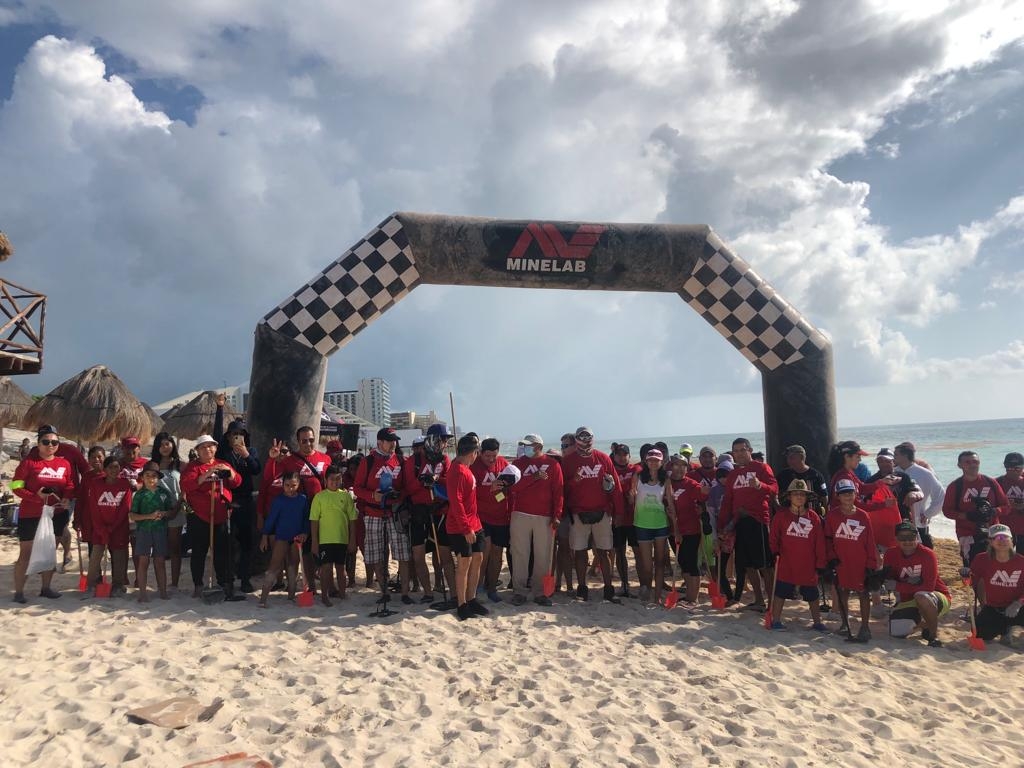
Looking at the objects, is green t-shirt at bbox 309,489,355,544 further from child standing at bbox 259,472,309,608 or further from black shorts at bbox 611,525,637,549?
black shorts at bbox 611,525,637,549

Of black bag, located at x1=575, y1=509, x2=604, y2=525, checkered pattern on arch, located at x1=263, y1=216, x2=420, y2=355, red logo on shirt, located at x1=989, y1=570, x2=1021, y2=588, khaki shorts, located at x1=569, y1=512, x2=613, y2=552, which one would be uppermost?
checkered pattern on arch, located at x1=263, y1=216, x2=420, y2=355

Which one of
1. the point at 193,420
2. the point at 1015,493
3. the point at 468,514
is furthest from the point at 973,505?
the point at 193,420

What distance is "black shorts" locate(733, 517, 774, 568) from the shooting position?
6.35 meters

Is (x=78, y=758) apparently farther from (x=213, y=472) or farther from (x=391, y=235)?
(x=391, y=235)

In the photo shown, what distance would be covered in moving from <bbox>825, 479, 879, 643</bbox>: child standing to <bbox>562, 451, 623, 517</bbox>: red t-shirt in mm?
1992

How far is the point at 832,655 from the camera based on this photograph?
5.11 m

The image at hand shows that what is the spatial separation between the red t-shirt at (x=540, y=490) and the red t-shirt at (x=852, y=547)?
2.52m

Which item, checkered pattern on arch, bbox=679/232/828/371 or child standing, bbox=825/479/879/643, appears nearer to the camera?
child standing, bbox=825/479/879/643

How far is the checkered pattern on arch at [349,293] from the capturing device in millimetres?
7797

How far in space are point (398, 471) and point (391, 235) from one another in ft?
10.4

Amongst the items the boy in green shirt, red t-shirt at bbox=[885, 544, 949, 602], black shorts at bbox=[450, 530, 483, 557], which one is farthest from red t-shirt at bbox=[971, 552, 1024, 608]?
the boy in green shirt

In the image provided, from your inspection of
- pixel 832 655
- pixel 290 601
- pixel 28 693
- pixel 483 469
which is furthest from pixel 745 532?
pixel 28 693

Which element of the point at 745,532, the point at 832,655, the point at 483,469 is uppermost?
the point at 483,469

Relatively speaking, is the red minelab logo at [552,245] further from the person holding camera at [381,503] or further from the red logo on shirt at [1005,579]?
the red logo on shirt at [1005,579]
